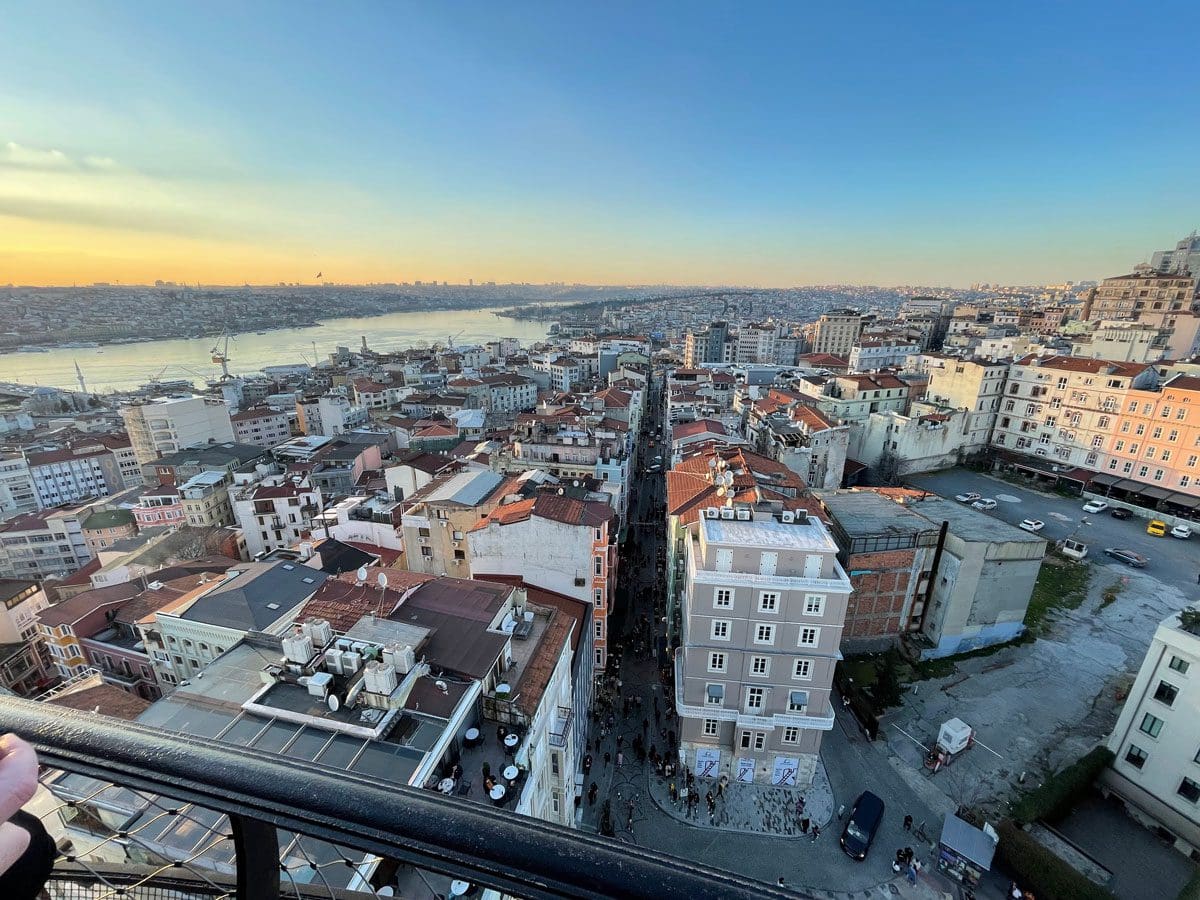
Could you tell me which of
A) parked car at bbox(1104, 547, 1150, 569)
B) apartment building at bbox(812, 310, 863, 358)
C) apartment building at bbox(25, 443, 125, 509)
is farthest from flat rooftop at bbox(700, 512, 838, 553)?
apartment building at bbox(812, 310, 863, 358)


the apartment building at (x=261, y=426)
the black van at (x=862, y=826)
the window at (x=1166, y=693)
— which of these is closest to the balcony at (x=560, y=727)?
the black van at (x=862, y=826)

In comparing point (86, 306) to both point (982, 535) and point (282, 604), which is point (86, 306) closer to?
point (282, 604)

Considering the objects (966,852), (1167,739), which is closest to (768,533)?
(966,852)

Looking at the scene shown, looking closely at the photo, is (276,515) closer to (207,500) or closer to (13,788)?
(207,500)

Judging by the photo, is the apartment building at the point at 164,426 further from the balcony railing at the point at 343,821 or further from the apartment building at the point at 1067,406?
the apartment building at the point at 1067,406

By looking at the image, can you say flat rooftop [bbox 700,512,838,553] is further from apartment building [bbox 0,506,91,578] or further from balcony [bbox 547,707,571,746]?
apartment building [bbox 0,506,91,578]

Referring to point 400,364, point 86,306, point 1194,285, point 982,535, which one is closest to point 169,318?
point 86,306
